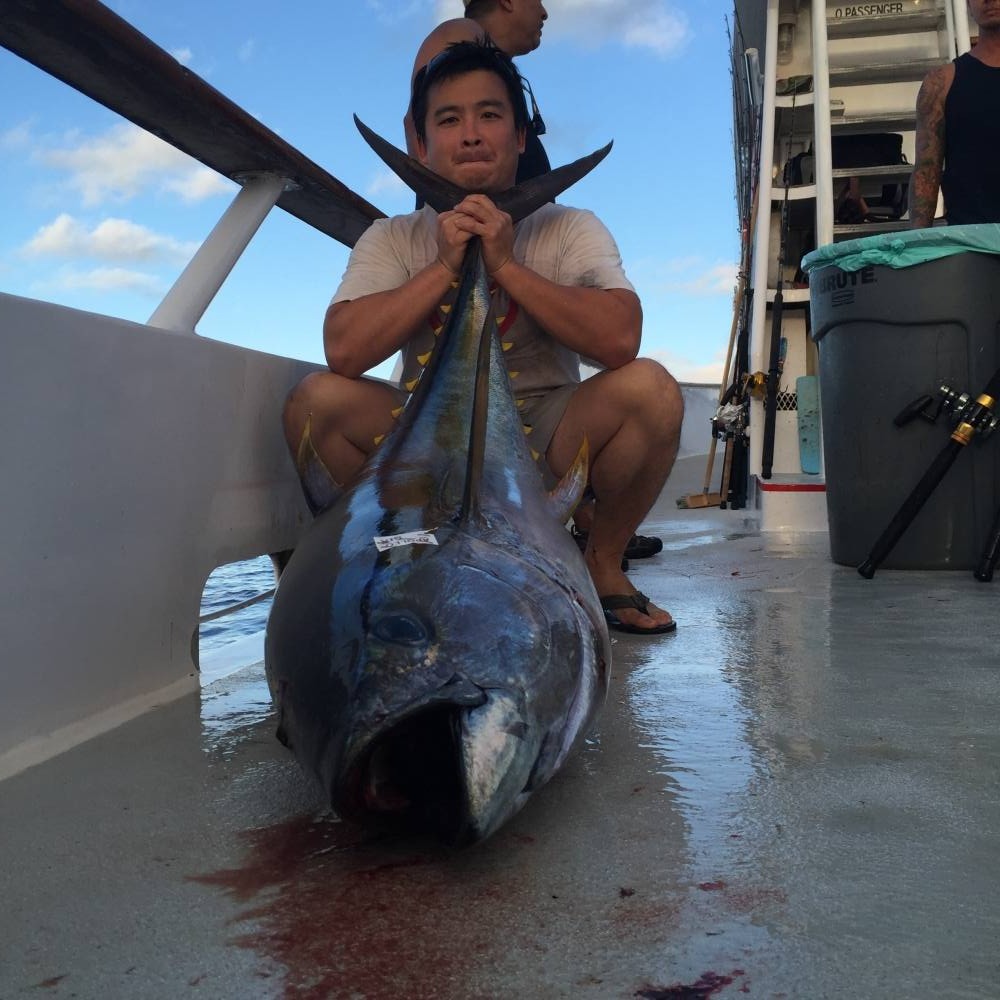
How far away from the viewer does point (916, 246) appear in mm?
2943

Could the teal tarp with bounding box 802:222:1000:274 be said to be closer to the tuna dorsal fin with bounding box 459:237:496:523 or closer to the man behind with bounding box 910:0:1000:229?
the man behind with bounding box 910:0:1000:229

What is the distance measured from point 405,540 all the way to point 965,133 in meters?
2.73

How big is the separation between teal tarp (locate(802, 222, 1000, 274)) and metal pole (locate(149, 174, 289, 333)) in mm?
1774

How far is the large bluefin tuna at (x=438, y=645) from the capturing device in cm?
91

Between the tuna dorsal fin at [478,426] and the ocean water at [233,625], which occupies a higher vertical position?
the tuna dorsal fin at [478,426]

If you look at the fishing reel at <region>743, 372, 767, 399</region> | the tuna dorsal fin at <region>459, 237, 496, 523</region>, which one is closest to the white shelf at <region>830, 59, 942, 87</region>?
the fishing reel at <region>743, 372, 767, 399</region>

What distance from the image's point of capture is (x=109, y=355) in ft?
5.27

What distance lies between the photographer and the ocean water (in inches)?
90.5

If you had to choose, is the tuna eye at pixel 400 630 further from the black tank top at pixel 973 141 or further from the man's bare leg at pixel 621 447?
the black tank top at pixel 973 141

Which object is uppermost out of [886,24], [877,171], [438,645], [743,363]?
[886,24]

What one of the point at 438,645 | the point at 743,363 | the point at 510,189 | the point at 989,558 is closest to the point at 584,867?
the point at 438,645

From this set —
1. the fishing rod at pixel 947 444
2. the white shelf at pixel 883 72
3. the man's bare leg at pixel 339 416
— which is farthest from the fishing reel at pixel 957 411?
the white shelf at pixel 883 72

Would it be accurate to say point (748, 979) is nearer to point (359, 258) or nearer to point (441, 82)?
point (359, 258)

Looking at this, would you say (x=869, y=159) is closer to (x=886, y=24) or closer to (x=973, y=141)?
(x=886, y=24)
